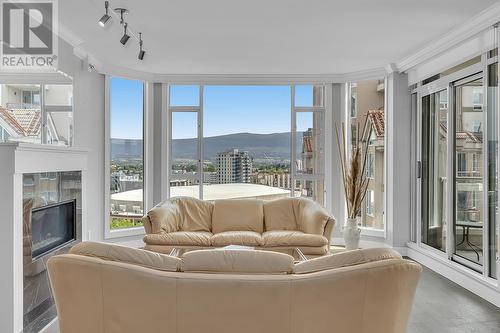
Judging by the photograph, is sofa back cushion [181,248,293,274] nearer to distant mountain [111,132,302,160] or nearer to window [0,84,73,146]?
window [0,84,73,146]

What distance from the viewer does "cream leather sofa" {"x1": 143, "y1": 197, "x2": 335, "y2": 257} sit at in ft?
15.7

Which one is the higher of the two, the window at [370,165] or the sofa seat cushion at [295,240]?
the window at [370,165]

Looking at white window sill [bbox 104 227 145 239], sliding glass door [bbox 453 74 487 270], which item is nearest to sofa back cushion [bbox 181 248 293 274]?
sliding glass door [bbox 453 74 487 270]

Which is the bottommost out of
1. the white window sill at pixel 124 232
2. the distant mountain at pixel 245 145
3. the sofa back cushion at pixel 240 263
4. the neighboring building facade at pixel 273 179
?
the white window sill at pixel 124 232

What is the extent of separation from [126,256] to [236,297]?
600mm

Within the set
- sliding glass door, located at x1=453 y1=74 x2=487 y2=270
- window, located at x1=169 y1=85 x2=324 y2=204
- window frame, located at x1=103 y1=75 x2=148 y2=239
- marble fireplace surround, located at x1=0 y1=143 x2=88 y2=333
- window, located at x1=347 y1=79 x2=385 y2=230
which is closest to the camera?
marble fireplace surround, located at x1=0 y1=143 x2=88 y2=333

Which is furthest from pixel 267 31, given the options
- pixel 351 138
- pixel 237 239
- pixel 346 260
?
pixel 346 260

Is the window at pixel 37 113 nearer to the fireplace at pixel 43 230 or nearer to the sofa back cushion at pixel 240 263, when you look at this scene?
the fireplace at pixel 43 230

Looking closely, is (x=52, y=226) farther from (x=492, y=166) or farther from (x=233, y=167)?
(x=492, y=166)

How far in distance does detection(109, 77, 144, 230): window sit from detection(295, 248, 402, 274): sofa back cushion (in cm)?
469

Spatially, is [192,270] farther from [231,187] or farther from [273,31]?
[231,187]

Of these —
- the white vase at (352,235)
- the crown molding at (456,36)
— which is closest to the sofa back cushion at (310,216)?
the white vase at (352,235)

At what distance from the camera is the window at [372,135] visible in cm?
647

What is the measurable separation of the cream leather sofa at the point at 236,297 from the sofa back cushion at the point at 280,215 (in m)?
3.31
